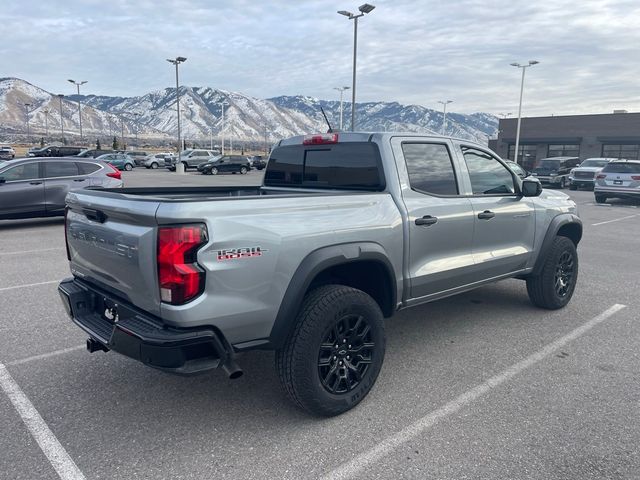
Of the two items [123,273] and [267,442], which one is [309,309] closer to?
[267,442]

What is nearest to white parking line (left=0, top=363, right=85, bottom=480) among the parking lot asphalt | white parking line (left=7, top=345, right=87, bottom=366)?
the parking lot asphalt

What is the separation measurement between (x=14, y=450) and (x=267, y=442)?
1436 mm

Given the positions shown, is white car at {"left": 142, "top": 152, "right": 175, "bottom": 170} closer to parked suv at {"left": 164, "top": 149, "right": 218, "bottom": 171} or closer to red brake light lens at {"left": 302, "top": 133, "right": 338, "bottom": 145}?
parked suv at {"left": 164, "top": 149, "right": 218, "bottom": 171}

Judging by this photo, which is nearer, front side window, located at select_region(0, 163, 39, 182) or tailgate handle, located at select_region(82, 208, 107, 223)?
tailgate handle, located at select_region(82, 208, 107, 223)

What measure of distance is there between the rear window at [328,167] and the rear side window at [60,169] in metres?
8.19

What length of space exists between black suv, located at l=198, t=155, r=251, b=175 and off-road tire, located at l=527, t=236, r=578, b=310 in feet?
120

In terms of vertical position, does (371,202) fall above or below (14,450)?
above

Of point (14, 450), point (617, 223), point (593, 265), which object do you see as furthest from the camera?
point (617, 223)

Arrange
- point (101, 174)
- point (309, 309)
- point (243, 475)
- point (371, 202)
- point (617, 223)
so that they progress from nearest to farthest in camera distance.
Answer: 1. point (243, 475)
2. point (309, 309)
3. point (371, 202)
4. point (101, 174)
5. point (617, 223)

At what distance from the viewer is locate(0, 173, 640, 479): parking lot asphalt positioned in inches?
110

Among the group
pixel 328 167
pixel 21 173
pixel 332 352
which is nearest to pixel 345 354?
pixel 332 352

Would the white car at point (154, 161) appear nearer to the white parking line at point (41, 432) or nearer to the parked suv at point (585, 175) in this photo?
the parked suv at point (585, 175)

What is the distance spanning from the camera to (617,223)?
13.4m

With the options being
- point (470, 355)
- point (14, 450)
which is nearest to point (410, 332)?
point (470, 355)
